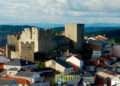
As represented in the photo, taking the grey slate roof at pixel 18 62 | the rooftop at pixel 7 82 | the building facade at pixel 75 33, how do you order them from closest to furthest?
the rooftop at pixel 7 82, the grey slate roof at pixel 18 62, the building facade at pixel 75 33

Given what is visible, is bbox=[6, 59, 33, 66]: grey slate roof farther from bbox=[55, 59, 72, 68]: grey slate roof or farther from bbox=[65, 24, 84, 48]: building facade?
bbox=[65, 24, 84, 48]: building facade

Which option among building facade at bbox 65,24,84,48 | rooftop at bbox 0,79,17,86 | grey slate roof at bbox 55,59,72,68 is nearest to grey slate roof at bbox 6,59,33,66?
grey slate roof at bbox 55,59,72,68

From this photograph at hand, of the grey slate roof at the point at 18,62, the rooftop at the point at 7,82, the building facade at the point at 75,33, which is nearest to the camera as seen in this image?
the rooftop at the point at 7,82

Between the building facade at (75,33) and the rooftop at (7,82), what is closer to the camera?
the rooftop at (7,82)

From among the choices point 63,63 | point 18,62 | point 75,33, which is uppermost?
point 75,33

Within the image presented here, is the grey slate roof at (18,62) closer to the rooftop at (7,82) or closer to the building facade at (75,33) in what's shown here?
the rooftop at (7,82)

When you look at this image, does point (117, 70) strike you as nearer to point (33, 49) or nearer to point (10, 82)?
point (33, 49)

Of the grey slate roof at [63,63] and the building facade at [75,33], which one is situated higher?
the building facade at [75,33]

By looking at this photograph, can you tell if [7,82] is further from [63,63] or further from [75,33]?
[75,33]

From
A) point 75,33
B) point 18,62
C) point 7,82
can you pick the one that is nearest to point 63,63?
point 18,62

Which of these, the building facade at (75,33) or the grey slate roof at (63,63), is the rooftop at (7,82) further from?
the building facade at (75,33)

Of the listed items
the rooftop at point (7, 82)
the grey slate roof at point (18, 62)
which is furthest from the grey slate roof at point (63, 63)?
the rooftop at point (7, 82)

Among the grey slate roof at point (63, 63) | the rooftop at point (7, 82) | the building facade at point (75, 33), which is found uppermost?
the building facade at point (75, 33)

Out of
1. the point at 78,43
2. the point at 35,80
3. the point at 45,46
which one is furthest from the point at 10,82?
the point at 78,43
